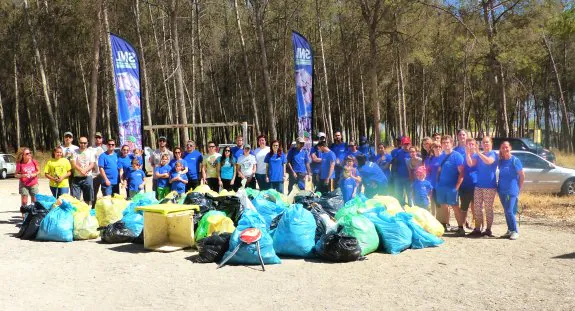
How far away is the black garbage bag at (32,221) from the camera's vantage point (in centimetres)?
933

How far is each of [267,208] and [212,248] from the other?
5.90ft

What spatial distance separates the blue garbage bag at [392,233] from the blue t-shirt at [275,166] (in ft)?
11.5

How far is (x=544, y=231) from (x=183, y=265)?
631 cm

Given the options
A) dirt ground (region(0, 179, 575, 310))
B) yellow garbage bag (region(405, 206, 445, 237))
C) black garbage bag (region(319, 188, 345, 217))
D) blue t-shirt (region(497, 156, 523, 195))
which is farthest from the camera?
black garbage bag (region(319, 188, 345, 217))

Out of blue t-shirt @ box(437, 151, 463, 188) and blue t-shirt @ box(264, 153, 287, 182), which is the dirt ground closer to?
blue t-shirt @ box(437, 151, 463, 188)

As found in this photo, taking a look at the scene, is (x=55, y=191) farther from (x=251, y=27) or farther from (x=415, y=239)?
(x=251, y=27)

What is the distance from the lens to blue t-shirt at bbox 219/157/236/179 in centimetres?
1131

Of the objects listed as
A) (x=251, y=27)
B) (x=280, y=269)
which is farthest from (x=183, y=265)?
(x=251, y=27)

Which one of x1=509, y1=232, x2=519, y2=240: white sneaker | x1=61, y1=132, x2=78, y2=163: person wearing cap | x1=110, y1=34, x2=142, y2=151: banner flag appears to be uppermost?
x1=110, y1=34, x2=142, y2=151: banner flag

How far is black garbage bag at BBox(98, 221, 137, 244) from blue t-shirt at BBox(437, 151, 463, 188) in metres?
5.08

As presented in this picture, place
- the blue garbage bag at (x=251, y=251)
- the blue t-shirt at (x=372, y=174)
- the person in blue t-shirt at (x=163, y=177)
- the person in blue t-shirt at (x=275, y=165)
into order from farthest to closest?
the person in blue t-shirt at (x=275, y=165) < the person in blue t-shirt at (x=163, y=177) < the blue t-shirt at (x=372, y=174) < the blue garbage bag at (x=251, y=251)

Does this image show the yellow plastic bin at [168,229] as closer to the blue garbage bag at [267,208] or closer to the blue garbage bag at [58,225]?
the blue garbage bag at [267,208]

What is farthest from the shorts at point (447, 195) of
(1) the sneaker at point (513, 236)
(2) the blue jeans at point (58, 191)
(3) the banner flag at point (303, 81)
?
(3) the banner flag at point (303, 81)

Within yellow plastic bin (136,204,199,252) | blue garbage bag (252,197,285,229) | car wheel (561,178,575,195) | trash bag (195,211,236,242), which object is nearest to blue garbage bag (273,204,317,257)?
trash bag (195,211,236,242)
